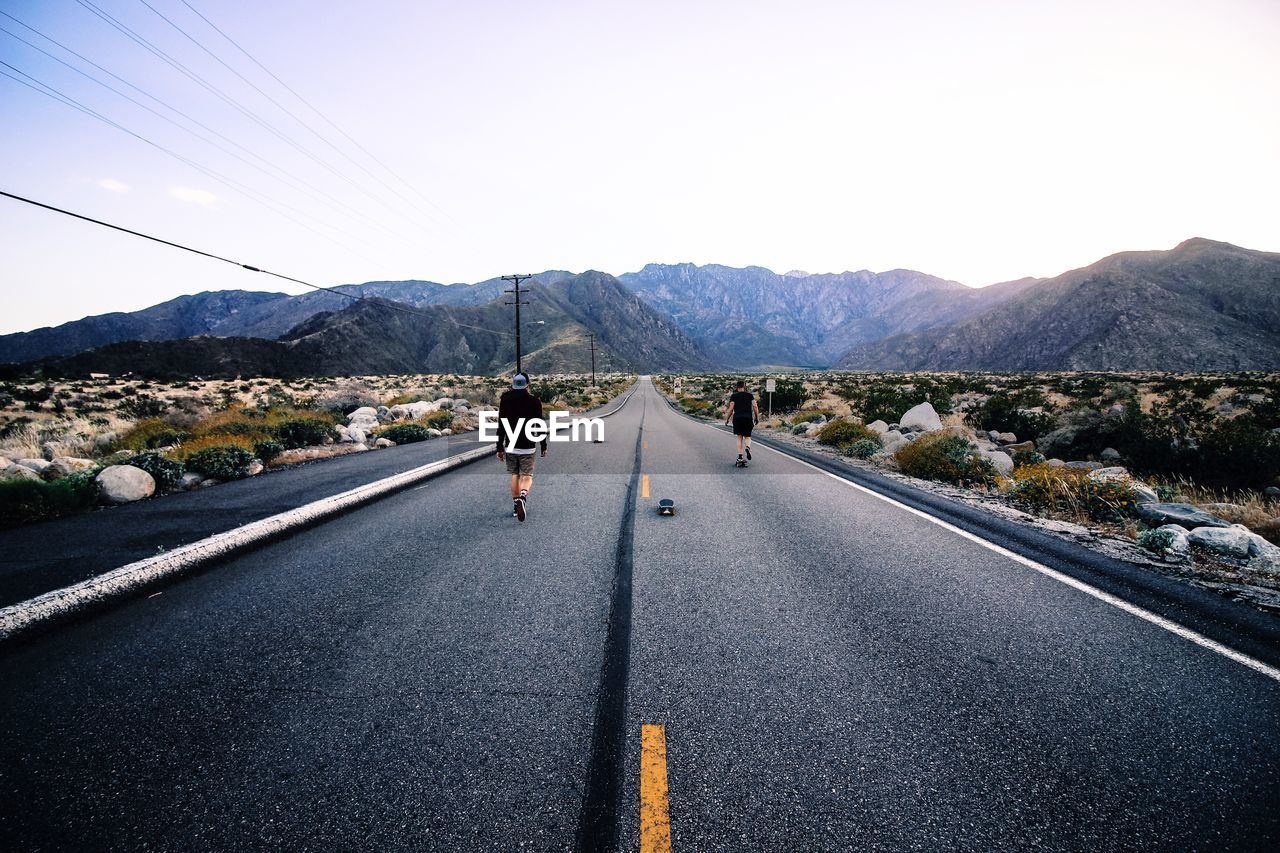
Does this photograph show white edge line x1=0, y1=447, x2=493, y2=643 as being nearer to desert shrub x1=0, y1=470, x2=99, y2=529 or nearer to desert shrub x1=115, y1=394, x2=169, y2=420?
desert shrub x1=0, y1=470, x2=99, y2=529

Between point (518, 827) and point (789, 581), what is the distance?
332 cm

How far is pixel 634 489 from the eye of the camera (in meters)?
8.88

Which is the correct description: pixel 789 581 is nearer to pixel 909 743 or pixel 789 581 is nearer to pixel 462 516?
pixel 909 743

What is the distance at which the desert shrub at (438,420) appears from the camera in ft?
59.6

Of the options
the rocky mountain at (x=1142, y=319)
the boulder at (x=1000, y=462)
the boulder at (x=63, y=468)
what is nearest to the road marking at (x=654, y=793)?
the boulder at (x=1000, y=462)

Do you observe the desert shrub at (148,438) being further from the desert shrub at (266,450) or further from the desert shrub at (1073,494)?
the desert shrub at (1073,494)

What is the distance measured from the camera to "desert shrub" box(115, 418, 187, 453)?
11.2m

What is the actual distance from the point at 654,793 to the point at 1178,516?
772cm

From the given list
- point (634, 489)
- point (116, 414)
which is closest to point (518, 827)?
point (634, 489)

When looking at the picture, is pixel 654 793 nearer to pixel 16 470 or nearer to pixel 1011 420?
pixel 16 470

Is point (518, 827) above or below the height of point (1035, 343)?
below

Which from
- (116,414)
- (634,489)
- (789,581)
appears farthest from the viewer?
(116,414)

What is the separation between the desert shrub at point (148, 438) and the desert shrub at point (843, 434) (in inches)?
680

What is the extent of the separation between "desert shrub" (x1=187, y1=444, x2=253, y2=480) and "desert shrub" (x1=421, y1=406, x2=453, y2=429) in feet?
26.2
